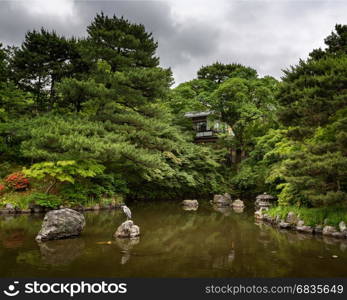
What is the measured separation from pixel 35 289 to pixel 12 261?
1.95 m

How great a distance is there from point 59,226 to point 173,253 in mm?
3697

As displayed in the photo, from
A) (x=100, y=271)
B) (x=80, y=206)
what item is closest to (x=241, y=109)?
(x=80, y=206)

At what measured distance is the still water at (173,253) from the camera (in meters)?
6.09

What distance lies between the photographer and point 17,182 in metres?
15.5

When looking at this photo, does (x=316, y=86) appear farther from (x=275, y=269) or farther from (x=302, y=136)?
(x=275, y=269)

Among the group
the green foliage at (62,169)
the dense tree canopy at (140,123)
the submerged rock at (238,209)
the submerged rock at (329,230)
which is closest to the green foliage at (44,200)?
the green foliage at (62,169)

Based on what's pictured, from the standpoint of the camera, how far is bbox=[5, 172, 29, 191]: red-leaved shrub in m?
15.4

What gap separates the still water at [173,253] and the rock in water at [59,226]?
334 millimetres

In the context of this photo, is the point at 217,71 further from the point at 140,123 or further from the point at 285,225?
the point at 285,225

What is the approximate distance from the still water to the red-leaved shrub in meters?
4.16

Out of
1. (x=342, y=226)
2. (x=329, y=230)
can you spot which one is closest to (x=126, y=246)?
(x=329, y=230)

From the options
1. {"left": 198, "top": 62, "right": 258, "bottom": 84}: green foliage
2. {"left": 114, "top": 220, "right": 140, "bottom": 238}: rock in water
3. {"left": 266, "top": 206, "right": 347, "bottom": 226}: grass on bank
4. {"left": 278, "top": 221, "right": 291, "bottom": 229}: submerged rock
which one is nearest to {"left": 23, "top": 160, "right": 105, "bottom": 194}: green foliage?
{"left": 114, "top": 220, "right": 140, "bottom": 238}: rock in water

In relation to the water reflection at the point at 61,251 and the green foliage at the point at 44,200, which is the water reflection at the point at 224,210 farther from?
the water reflection at the point at 61,251

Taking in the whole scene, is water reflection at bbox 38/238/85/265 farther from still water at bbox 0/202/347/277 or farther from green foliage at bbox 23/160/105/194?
green foliage at bbox 23/160/105/194
